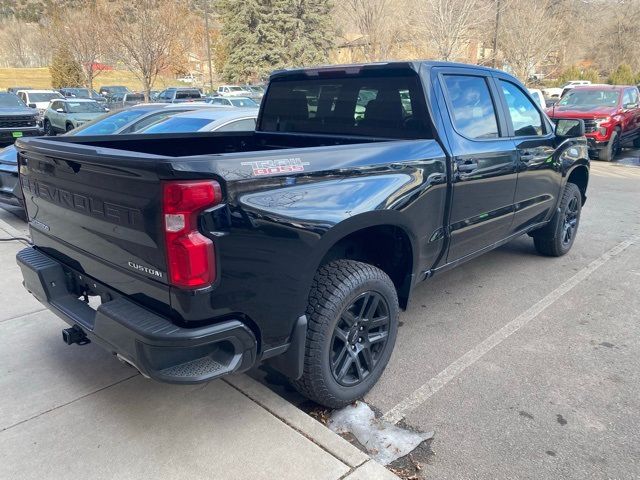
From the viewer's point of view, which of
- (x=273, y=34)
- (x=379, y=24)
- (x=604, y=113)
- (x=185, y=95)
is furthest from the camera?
(x=273, y=34)

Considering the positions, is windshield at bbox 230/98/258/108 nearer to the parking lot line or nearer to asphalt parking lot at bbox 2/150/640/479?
asphalt parking lot at bbox 2/150/640/479

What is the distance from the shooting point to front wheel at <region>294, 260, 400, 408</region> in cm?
272

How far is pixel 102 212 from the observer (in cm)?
248

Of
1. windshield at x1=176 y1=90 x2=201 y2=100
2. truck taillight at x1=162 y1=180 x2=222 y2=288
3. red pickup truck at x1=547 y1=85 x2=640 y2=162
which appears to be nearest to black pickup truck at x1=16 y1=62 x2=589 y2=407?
truck taillight at x1=162 y1=180 x2=222 y2=288

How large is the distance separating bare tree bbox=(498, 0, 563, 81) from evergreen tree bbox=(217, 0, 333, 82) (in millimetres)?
17293

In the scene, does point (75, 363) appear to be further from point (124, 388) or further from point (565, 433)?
point (565, 433)

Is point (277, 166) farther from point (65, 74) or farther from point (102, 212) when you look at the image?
point (65, 74)

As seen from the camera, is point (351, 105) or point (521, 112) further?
point (521, 112)

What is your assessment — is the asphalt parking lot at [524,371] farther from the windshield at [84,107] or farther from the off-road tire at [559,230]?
the windshield at [84,107]

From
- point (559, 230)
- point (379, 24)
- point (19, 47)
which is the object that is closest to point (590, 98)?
point (559, 230)

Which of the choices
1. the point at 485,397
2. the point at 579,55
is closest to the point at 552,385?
the point at 485,397

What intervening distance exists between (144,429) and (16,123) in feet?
47.2

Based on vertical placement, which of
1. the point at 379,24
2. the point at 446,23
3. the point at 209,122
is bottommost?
the point at 209,122

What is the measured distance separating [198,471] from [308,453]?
54cm
